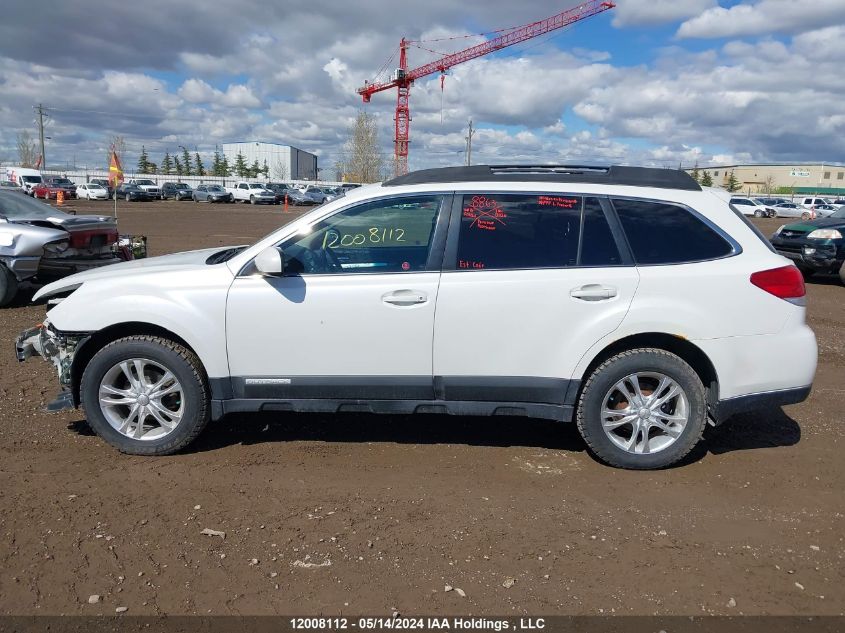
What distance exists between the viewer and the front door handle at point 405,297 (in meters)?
4.14

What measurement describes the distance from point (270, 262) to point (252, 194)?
53.9 m

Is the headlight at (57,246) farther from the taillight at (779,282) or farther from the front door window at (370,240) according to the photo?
the taillight at (779,282)

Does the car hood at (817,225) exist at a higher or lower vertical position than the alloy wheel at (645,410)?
higher

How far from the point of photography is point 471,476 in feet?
13.9

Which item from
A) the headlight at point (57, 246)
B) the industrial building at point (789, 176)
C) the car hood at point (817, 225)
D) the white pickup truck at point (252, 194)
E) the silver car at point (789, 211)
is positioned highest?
the industrial building at point (789, 176)

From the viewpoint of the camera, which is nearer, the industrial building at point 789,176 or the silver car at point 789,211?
the silver car at point 789,211

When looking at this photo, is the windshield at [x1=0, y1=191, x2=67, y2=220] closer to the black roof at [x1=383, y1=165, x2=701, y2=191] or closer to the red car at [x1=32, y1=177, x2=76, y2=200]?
the black roof at [x1=383, y1=165, x2=701, y2=191]

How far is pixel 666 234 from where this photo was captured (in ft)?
14.0

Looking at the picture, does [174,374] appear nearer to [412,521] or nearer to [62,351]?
[62,351]

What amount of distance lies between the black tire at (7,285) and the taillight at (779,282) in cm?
874

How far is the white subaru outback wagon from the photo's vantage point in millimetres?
4148

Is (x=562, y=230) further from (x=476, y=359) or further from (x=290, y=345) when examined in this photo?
(x=290, y=345)

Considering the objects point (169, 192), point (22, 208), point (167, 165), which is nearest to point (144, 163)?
point (167, 165)

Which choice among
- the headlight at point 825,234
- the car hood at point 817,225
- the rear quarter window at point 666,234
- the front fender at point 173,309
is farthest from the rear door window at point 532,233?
the car hood at point 817,225
